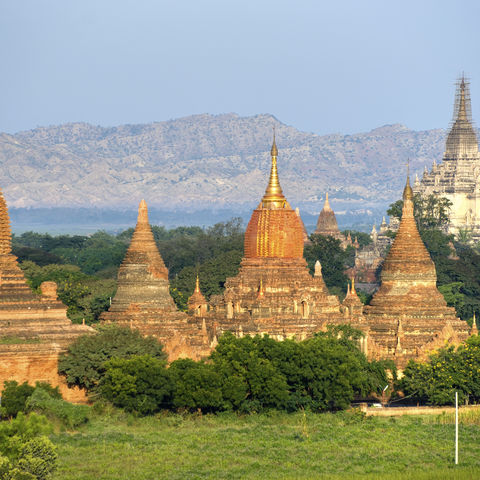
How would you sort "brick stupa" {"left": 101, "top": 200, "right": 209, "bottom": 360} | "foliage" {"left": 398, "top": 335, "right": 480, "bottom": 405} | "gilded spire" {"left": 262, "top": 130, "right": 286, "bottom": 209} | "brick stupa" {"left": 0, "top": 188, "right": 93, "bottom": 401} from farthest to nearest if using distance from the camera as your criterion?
"gilded spire" {"left": 262, "top": 130, "right": 286, "bottom": 209}, "brick stupa" {"left": 101, "top": 200, "right": 209, "bottom": 360}, "foliage" {"left": 398, "top": 335, "right": 480, "bottom": 405}, "brick stupa" {"left": 0, "top": 188, "right": 93, "bottom": 401}

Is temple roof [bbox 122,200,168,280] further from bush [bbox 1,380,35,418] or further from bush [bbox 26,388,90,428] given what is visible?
bush [bbox 26,388,90,428]

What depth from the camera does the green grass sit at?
2272 inches

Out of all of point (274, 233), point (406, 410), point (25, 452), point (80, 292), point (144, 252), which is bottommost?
point (25, 452)

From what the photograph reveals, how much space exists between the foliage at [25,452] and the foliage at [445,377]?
19.9m

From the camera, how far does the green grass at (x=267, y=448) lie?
189 ft

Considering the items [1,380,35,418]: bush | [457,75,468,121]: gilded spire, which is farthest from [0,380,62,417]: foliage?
[457,75,468,121]: gilded spire

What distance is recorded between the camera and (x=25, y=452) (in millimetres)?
54531

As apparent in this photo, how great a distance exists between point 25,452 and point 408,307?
3317 centimetres

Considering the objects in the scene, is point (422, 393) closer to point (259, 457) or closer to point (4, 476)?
point (259, 457)

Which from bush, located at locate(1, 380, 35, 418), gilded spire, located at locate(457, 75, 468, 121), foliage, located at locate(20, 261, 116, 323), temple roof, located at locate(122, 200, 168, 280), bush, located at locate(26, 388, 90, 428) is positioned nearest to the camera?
bush, located at locate(26, 388, 90, 428)

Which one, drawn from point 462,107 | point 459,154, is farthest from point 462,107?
point 459,154

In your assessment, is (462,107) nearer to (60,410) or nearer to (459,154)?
(459,154)

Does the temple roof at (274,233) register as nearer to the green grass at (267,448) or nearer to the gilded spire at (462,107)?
the green grass at (267,448)

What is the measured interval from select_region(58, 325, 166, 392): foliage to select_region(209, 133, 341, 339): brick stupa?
289 inches
